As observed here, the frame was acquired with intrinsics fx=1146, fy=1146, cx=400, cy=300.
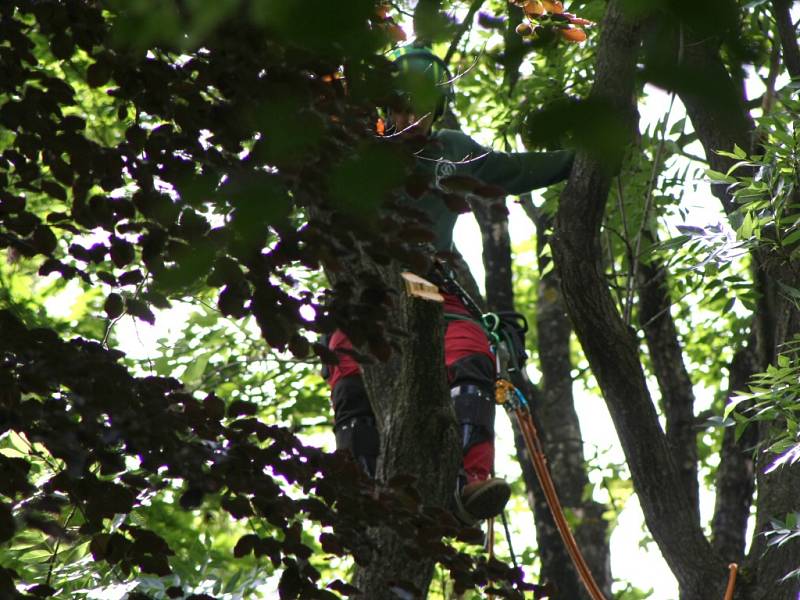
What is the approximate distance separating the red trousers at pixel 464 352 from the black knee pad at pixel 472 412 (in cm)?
4

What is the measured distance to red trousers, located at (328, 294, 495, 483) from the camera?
4523 mm

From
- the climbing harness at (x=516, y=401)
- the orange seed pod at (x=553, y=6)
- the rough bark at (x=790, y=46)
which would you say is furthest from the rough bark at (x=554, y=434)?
the orange seed pod at (x=553, y=6)

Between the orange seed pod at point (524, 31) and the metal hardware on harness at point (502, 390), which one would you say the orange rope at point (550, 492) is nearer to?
the metal hardware on harness at point (502, 390)

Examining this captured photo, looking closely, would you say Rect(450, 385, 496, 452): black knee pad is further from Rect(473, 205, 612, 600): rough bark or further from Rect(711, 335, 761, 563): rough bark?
Rect(473, 205, 612, 600): rough bark

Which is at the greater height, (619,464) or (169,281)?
(619,464)

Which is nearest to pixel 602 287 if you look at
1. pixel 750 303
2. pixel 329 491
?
pixel 750 303

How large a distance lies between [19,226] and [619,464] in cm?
673

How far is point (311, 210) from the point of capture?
231 cm

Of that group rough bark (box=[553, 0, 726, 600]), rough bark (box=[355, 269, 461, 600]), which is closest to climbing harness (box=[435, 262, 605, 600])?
rough bark (box=[553, 0, 726, 600])

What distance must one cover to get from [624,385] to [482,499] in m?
0.69

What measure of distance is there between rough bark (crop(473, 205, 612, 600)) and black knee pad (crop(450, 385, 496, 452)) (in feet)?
6.53

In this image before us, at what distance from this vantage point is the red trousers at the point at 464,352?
14.8ft

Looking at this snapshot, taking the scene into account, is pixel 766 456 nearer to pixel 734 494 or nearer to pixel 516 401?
pixel 516 401

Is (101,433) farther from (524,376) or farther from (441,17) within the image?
(524,376)
